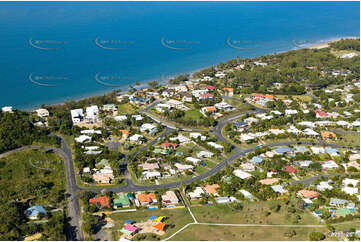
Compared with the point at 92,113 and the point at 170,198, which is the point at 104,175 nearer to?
the point at 170,198

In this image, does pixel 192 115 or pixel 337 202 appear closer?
pixel 337 202

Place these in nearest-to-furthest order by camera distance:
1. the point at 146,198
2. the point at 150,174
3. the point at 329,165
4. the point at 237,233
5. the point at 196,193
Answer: the point at 237,233 < the point at 146,198 < the point at 196,193 < the point at 150,174 < the point at 329,165

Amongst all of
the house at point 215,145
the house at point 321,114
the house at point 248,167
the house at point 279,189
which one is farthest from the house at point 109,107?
the house at point 321,114

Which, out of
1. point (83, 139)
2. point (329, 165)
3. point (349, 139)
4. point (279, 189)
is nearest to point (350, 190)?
point (329, 165)

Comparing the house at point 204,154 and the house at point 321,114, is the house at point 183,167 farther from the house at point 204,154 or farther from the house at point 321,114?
the house at point 321,114

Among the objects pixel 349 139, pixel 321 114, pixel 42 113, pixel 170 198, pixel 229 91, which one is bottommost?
pixel 42 113

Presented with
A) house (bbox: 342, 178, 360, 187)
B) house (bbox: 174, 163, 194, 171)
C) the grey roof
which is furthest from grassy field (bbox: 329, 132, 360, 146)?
house (bbox: 174, 163, 194, 171)

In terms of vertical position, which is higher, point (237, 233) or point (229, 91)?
point (229, 91)

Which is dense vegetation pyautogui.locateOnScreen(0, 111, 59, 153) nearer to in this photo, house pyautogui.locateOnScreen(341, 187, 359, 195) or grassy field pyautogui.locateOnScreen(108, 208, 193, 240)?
grassy field pyautogui.locateOnScreen(108, 208, 193, 240)
